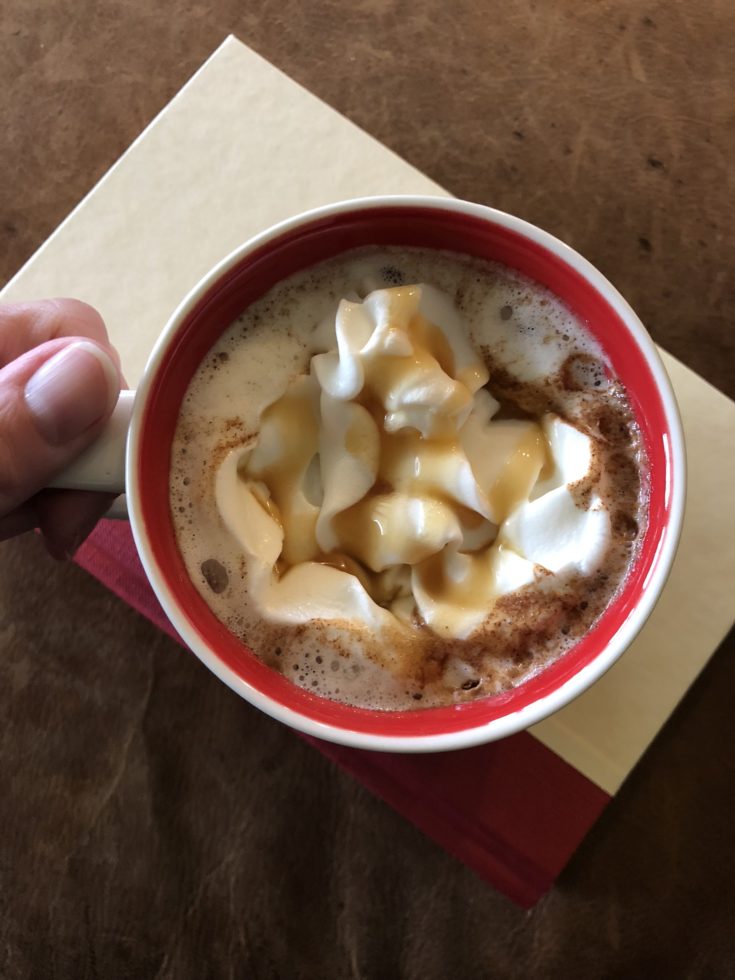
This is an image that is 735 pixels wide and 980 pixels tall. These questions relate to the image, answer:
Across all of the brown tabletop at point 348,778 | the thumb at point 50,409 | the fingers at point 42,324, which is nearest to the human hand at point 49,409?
the thumb at point 50,409

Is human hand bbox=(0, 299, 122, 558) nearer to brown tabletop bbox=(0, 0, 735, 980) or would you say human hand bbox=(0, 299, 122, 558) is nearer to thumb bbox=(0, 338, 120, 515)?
thumb bbox=(0, 338, 120, 515)

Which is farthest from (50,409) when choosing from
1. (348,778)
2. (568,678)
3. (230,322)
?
(348,778)

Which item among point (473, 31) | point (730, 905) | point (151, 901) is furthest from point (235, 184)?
point (730, 905)

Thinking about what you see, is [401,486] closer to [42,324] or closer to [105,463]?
[105,463]

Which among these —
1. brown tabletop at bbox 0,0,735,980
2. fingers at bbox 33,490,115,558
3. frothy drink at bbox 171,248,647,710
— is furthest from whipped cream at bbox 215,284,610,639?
brown tabletop at bbox 0,0,735,980

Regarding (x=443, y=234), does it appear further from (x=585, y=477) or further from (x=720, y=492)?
(x=720, y=492)
